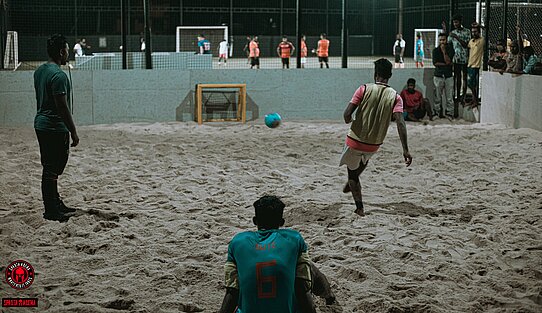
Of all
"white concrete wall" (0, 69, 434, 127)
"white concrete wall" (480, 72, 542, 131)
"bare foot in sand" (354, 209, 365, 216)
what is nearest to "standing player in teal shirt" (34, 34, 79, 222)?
"bare foot in sand" (354, 209, 365, 216)

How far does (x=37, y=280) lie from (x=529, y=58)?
11.4m

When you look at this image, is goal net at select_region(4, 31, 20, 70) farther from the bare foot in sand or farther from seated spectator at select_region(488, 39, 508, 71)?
the bare foot in sand

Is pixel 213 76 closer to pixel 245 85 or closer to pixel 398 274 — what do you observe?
pixel 245 85

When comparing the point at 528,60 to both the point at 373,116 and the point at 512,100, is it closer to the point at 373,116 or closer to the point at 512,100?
→ the point at 512,100

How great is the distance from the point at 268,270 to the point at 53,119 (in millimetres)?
4203

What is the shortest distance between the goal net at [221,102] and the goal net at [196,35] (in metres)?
14.8

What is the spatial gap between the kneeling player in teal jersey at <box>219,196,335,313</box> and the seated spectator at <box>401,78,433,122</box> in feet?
40.3

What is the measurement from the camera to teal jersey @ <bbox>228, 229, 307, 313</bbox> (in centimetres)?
391

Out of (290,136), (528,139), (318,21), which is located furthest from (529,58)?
(318,21)

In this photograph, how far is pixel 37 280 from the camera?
578 cm

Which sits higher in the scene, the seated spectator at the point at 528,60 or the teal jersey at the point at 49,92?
the seated spectator at the point at 528,60

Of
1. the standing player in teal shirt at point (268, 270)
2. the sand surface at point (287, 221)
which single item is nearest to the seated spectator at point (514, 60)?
the sand surface at point (287, 221)

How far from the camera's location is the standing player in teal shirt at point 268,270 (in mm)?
3916

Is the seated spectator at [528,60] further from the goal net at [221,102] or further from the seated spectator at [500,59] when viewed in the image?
the goal net at [221,102]
